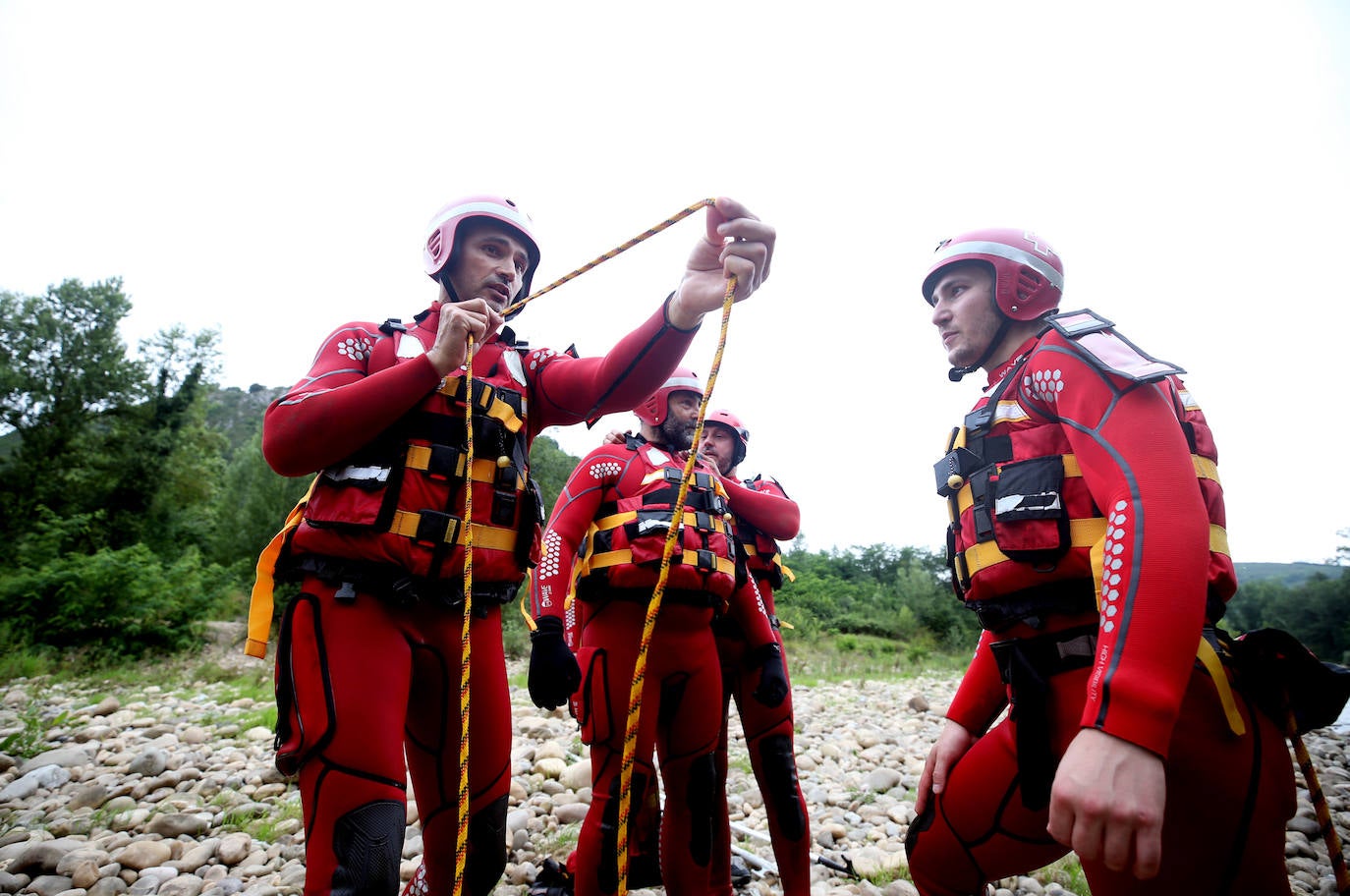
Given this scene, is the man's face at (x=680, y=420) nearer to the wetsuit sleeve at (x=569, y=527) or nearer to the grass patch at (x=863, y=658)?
the wetsuit sleeve at (x=569, y=527)

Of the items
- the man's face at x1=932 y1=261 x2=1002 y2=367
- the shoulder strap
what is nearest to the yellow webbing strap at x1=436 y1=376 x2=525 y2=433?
the man's face at x1=932 y1=261 x2=1002 y2=367

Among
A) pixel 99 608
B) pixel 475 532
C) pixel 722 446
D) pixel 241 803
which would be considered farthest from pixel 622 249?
pixel 99 608

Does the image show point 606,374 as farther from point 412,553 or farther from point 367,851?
point 367,851

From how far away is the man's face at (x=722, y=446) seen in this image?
578cm

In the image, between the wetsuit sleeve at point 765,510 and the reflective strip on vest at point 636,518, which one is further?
the wetsuit sleeve at point 765,510

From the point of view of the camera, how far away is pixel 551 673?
2.88 metres

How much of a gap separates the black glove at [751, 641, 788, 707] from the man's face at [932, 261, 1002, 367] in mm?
2528

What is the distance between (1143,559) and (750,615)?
330 cm

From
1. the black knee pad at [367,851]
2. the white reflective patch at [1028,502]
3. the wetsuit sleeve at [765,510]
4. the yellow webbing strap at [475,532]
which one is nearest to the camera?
the black knee pad at [367,851]

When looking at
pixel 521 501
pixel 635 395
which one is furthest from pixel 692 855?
pixel 635 395

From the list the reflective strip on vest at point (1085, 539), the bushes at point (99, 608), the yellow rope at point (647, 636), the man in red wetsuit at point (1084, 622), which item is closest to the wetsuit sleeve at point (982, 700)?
the man in red wetsuit at point (1084, 622)

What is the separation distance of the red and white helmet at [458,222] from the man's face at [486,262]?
0.14 ft

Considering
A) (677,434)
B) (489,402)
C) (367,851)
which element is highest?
(677,434)

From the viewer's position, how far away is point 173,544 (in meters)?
22.2
